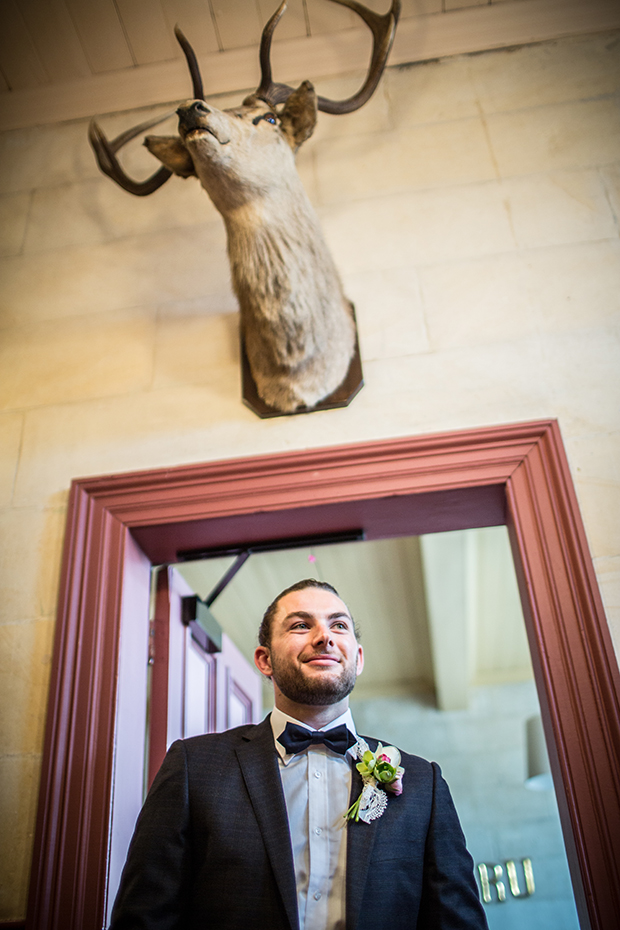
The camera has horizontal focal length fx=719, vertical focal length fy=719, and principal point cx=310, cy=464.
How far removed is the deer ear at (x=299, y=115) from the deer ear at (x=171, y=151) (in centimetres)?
37

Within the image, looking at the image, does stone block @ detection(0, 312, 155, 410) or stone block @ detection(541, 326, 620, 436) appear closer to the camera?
stone block @ detection(541, 326, 620, 436)

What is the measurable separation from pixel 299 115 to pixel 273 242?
542 mm

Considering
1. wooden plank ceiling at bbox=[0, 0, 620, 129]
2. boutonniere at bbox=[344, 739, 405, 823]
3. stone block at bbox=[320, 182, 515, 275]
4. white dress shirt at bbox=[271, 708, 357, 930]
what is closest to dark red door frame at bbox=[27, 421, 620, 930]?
boutonniere at bbox=[344, 739, 405, 823]

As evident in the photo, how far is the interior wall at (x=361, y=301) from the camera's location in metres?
2.35

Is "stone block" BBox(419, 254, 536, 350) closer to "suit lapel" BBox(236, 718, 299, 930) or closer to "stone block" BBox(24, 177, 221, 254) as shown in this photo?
"stone block" BBox(24, 177, 221, 254)

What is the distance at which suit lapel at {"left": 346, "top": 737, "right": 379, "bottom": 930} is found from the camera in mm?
1508

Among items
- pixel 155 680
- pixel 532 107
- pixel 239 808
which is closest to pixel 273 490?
pixel 155 680

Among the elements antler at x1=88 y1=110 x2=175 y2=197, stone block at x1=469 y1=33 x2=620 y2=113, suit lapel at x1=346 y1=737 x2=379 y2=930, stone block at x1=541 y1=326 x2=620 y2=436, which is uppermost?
stone block at x1=469 y1=33 x2=620 y2=113

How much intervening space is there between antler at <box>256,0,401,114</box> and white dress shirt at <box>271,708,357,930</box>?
6.98ft

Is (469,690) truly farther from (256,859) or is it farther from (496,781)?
(256,859)

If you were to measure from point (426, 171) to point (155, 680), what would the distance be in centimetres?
226

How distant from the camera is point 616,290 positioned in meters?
2.55

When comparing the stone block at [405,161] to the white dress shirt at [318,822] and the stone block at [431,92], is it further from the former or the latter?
the white dress shirt at [318,822]

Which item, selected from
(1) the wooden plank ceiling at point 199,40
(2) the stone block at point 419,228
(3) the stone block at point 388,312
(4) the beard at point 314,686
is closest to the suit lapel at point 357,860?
(4) the beard at point 314,686
